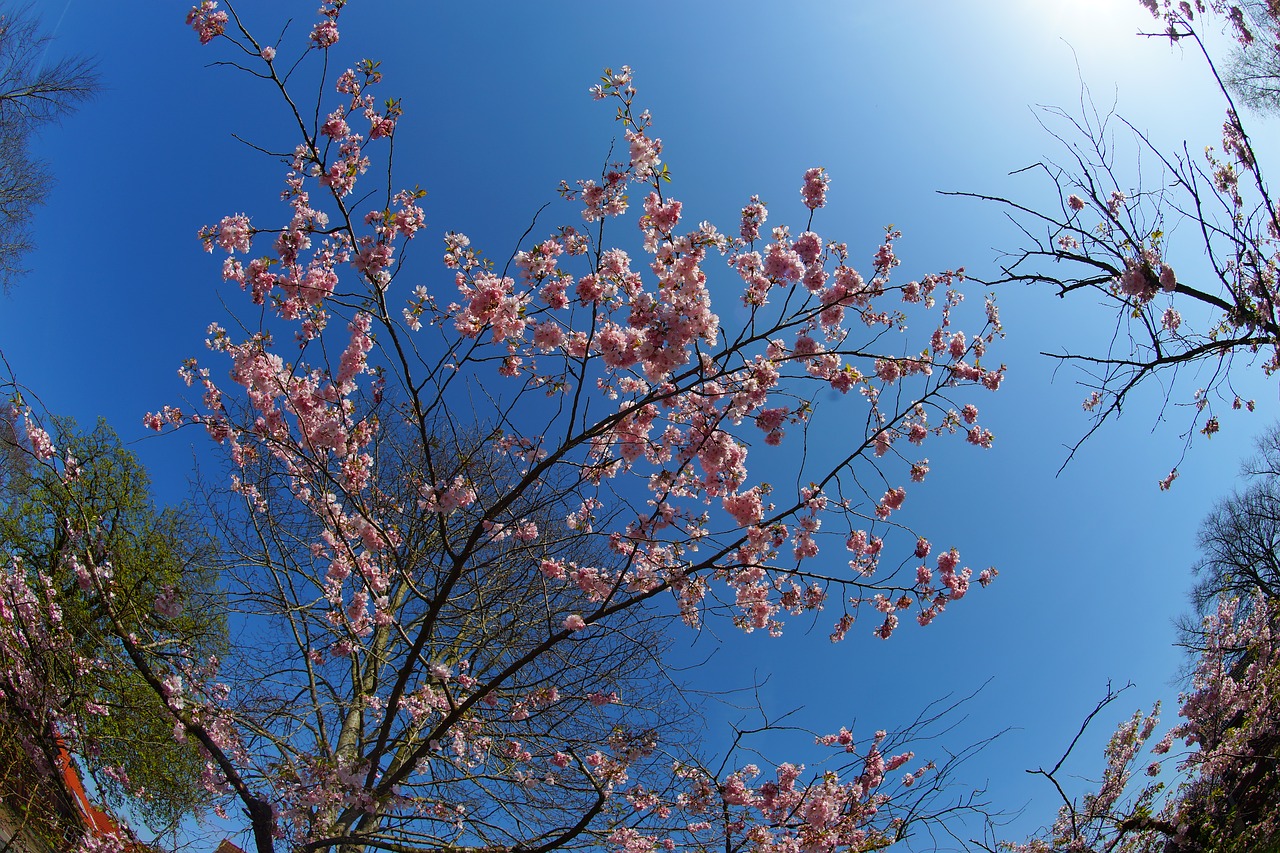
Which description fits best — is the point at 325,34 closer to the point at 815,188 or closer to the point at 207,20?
the point at 207,20

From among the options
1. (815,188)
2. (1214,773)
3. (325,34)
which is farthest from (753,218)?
(1214,773)

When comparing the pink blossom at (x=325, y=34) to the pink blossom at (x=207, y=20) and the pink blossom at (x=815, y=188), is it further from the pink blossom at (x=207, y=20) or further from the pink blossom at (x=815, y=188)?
the pink blossom at (x=815, y=188)

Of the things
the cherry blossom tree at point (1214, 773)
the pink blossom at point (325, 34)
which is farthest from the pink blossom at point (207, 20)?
the cherry blossom tree at point (1214, 773)

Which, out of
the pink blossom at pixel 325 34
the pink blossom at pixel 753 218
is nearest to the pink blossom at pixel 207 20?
the pink blossom at pixel 325 34

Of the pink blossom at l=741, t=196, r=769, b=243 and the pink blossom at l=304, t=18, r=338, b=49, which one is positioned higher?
the pink blossom at l=304, t=18, r=338, b=49

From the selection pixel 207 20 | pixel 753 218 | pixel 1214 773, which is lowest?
pixel 1214 773

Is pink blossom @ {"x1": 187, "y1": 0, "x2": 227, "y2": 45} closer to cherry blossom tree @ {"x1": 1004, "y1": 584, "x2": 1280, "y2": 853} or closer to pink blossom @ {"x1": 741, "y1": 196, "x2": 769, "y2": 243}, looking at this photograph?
pink blossom @ {"x1": 741, "y1": 196, "x2": 769, "y2": 243}

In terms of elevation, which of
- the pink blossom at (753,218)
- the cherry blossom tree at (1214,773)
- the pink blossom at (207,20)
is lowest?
the cherry blossom tree at (1214,773)

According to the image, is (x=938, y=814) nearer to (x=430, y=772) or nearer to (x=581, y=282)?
(x=581, y=282)

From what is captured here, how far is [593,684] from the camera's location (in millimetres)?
5848

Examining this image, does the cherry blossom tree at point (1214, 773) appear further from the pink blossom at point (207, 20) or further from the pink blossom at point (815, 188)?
the pink blossom at point (207, 20)

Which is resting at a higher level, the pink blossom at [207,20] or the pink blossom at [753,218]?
the pink blossom at [207,20]

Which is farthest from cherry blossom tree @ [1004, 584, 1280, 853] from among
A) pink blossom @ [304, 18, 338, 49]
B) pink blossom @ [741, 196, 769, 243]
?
pink blossom @ [304, 18, 338, 49]

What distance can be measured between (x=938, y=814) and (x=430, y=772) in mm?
4671
